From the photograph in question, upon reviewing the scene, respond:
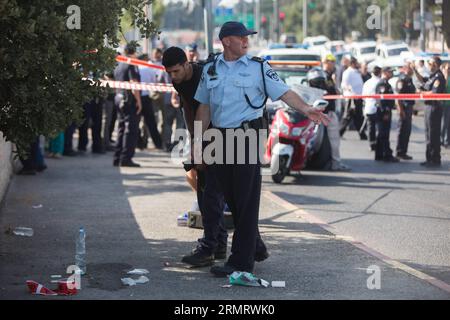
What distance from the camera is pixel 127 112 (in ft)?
56.8

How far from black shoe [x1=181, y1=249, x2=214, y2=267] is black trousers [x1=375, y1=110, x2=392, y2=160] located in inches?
419

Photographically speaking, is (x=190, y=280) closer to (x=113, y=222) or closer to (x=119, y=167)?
(x=113, y=222)

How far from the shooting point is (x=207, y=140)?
29.0 ft

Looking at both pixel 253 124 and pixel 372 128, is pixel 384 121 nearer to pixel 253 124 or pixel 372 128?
pixel 372 128

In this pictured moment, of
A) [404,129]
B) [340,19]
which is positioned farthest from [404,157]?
[340,19]

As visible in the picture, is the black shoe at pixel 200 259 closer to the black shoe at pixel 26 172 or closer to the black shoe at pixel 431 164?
the black shoe at pixel 26 172

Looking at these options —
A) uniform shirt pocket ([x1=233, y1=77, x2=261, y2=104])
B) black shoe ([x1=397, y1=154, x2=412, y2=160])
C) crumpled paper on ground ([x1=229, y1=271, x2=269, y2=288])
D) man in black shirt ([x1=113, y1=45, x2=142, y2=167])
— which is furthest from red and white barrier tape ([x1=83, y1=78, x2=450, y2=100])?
crumpled paper on ground ([x1=229, y1=271, x2=269, y2=288])

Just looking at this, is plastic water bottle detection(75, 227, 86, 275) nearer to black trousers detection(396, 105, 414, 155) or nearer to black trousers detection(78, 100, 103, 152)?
black trousers detection(78, 100, 103, 152)

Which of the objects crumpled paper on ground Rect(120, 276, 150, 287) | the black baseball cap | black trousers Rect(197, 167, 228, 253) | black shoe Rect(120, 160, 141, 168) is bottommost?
black shoe Rect(120, 160, 141, 168)

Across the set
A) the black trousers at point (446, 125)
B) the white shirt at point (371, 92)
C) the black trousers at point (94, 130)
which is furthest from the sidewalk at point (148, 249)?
the black trousers at point (446, 125)

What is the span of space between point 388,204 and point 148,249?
15.3ft

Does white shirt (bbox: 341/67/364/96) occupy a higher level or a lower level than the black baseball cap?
lower

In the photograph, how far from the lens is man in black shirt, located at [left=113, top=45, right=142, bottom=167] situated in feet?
56.3
